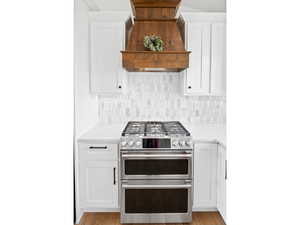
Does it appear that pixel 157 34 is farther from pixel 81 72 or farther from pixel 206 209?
pixel 206 209

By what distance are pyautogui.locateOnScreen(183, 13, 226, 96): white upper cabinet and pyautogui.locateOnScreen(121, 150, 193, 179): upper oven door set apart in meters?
0.83

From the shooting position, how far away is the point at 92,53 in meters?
3.17

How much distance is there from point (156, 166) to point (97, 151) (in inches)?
22.5

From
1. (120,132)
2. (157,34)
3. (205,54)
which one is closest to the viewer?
(157,34)

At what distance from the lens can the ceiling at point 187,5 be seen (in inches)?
121

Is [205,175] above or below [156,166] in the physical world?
below

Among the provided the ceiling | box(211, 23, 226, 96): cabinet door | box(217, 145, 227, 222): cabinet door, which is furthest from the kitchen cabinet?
the ceiling

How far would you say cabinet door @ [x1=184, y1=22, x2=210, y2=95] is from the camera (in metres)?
3.21

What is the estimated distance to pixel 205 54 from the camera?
10.6 feet

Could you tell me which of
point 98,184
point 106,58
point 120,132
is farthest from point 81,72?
point 98,184

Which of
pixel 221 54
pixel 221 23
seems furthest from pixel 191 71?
pixel 221 23

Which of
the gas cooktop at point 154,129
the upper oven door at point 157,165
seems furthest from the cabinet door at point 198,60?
the upper oven door at point 157,165

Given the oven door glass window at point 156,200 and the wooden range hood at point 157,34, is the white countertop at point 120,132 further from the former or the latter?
the wooden range hood at point 157,34
